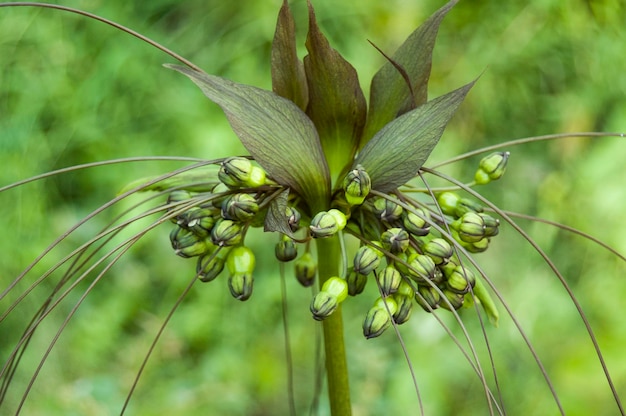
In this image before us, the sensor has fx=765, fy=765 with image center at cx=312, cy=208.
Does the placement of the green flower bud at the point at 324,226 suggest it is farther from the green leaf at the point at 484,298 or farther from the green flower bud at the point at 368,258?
the green leaf at the point at 484,298

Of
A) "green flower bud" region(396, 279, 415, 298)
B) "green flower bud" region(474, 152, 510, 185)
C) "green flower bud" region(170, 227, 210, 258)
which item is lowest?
"green flower bud" region(396, 279, 415, 298)

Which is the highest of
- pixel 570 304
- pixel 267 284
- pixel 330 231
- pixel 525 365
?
pixel 267 284

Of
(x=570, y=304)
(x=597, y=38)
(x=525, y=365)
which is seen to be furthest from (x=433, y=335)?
(x=597, y=38)

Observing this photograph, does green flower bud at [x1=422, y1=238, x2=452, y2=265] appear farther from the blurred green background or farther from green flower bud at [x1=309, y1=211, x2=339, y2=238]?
the blurred green background

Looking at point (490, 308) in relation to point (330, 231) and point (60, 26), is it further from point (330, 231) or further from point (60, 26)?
point (60, 26)

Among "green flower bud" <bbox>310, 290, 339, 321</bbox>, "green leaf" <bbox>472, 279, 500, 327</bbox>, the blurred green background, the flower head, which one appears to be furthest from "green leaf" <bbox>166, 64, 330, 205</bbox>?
the blurred green background

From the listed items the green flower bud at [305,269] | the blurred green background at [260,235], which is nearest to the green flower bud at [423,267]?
the green flower bud at [305,269]
